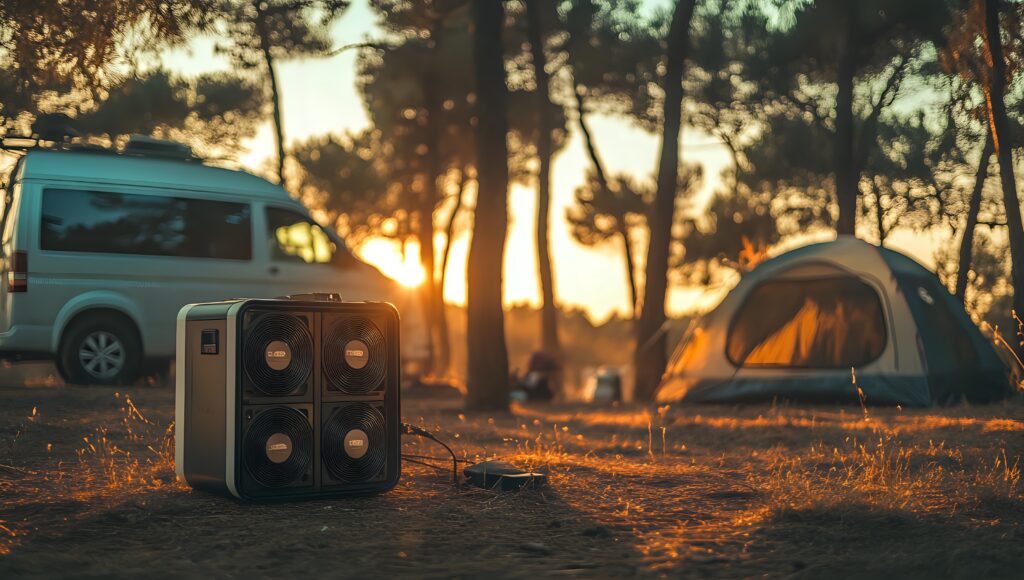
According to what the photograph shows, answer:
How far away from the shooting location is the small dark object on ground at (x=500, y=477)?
5504mm

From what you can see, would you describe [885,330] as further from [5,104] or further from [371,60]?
[371,60]

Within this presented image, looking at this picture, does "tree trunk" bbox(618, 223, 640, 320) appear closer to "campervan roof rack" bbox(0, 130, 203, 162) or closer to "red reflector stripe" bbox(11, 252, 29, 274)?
"campervan roof rack" bbox(0, 130, 203, 162)

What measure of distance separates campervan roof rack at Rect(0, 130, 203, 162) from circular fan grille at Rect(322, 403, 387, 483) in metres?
6.35

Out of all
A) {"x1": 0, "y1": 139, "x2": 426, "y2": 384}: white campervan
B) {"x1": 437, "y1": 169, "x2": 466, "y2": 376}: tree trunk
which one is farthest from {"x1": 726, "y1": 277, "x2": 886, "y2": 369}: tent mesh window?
{"x1": 437, "y1": 169, "x2": 466, "y2": 376}: tree trunk

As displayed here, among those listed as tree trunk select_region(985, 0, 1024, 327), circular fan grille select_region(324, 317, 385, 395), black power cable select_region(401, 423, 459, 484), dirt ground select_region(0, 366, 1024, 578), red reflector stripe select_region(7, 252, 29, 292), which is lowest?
dirt ground select_region(0, 366, 1024, 578)

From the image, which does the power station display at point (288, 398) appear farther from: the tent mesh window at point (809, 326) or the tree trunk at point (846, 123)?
the tree trunk at point (846, 123)

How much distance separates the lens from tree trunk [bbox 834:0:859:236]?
17.0 meters

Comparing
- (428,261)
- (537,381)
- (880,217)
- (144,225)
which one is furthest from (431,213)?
(144,225)

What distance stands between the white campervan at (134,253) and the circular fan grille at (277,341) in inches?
226

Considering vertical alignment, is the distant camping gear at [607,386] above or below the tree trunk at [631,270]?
below

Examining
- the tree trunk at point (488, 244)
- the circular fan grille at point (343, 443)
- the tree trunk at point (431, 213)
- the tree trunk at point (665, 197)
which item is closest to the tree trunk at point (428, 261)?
the tree trunk at point (431, 213)

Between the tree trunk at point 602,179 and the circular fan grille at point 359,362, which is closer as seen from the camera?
the circular fan grille at point 359,362

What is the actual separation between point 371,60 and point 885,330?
1526cm

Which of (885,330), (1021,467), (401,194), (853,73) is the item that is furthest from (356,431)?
(401,194)
